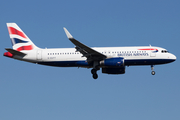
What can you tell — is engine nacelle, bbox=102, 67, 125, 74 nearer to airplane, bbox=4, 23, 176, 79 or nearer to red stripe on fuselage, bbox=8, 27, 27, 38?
airplane, bbox=4, 23, 176, 79

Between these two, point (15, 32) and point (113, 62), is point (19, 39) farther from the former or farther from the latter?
point (113, 62)

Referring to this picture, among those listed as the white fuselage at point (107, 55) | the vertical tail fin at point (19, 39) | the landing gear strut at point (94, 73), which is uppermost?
the vertical tail fin at point (19, 39)

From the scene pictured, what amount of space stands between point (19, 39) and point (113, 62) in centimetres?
1627

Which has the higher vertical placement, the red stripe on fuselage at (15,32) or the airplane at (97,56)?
the red stripe on fuselage at (15,32)

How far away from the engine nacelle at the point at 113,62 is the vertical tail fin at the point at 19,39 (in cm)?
1200

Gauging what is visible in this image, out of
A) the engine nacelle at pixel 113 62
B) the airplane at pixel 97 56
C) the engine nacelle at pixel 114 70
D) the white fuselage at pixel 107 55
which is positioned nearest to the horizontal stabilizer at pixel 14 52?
the airplane at pixel 97 56

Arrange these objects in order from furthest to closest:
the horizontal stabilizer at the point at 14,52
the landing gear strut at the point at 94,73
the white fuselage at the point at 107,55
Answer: the landing gear strut at the point at 94,73
the horizontal stabilizer at the point at 14,52
the white fuselage at the point at 107,55

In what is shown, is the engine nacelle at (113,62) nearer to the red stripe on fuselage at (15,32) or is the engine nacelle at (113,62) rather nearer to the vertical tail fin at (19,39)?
the vertical tail fin at (19,39)

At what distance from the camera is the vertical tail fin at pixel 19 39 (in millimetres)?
54750

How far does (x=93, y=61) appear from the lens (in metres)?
51.4

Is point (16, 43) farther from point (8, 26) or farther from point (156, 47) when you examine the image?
point (156, 47)

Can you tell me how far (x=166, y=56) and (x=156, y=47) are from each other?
6.72 feet

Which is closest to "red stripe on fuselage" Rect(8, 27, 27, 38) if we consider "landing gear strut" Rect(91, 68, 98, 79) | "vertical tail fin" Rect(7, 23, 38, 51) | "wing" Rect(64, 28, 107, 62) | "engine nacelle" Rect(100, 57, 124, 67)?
"vertical tail fin" Rect(7, 23, 38, 51)

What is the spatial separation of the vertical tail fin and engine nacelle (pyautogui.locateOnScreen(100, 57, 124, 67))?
39.4 ft
